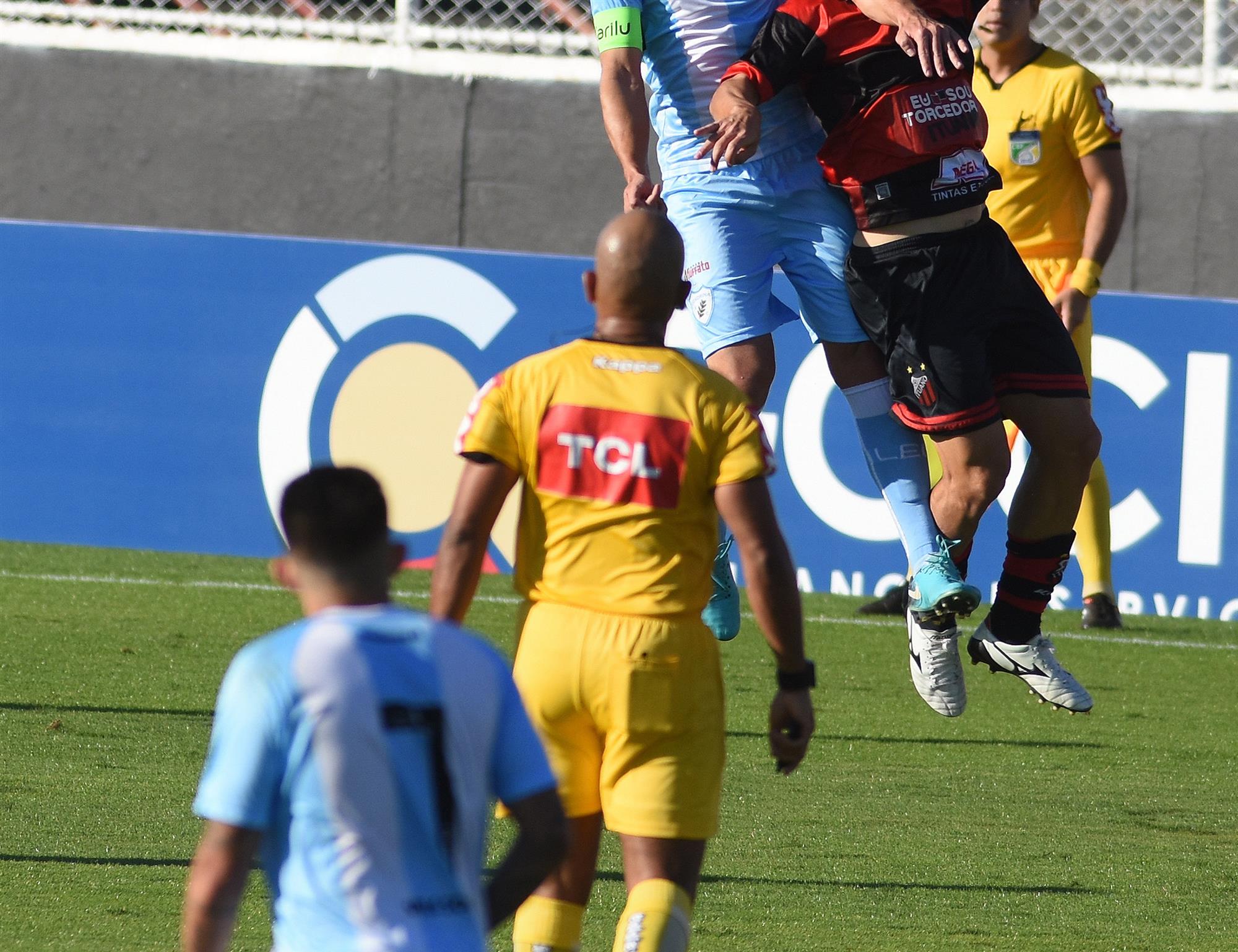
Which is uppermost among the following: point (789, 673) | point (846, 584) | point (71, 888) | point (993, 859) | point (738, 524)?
point (738, 524)

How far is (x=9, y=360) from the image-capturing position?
9648 millimetres

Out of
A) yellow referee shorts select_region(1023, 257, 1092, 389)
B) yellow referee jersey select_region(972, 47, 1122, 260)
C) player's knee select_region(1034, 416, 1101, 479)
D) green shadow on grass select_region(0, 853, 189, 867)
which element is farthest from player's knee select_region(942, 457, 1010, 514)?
yellow referee jersey select_region(972, 47, 1122, 260)

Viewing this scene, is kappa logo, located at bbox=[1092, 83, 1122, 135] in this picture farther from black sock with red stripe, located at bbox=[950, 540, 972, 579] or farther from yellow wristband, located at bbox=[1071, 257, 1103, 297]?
black sock with red stripe, located at bbox=[950, 540, 972, 579]

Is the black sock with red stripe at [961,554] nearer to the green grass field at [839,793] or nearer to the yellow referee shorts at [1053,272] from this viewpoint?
the green grass field at [839,793]

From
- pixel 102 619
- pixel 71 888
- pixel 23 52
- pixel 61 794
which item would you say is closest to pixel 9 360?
pixel 102 619

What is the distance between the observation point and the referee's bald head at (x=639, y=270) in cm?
352

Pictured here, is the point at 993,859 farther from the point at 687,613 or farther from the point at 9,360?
the point at 9,360

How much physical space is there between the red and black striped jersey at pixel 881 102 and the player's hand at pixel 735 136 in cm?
21

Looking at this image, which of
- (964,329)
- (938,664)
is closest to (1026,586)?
(938,664)

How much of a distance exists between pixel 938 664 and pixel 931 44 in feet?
5.39

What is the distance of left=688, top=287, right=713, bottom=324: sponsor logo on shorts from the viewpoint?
5.54 m

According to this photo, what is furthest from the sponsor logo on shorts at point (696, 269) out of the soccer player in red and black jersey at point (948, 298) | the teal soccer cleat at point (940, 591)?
the teal soccer cleat at point (940, 591)

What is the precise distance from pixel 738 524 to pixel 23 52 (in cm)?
1004

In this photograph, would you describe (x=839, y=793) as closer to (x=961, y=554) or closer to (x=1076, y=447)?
(x=961, y=554)
